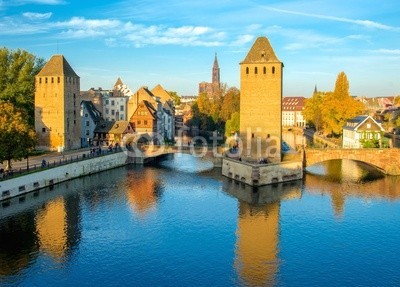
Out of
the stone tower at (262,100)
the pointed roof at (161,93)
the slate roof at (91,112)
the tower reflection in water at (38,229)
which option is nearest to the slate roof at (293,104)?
the pointed roof at (161,93)

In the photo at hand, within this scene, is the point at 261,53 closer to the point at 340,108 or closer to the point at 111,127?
the point at 111,127

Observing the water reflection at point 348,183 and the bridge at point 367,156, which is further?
the bridge at point 367,156

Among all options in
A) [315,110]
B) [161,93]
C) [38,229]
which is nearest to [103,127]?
[161,93]

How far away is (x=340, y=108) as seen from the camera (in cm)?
8625

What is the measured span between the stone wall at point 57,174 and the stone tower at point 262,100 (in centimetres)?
1893

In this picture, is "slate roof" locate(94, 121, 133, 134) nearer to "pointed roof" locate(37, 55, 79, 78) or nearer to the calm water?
"pointed roof" locate(37, 55, 79, 78)

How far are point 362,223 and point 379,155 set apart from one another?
2262 cm

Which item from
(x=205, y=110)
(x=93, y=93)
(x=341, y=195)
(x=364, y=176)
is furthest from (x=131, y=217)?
(x=205, y=110)

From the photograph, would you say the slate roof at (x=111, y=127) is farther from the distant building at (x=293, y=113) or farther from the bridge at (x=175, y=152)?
the distant building at (x=293, y=113)

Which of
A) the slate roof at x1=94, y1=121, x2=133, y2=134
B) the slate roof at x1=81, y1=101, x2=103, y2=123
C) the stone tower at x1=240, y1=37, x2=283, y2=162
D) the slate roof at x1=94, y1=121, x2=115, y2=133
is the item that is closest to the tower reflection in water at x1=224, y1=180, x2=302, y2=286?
the stone tower at x1=240, y1=37, x2=283, y2=162

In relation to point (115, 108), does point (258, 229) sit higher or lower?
lower

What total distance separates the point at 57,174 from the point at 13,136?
7.22 meters

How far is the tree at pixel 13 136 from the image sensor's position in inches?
1700

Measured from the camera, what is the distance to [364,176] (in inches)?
2222
